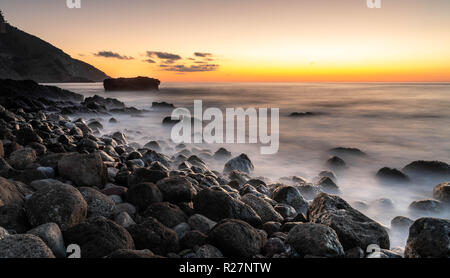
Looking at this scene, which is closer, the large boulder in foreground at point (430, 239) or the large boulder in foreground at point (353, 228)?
the large boulder in foreground at point (430, 239)

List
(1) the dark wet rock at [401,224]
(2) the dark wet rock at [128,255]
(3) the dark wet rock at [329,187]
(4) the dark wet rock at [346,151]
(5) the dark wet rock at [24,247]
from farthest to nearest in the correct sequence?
(4) the dark wet rock at [346,151]
(3) the dark wet rock at [329,187]
(1) the dark wet rock at [401,224]
(2) the dark wet rock at [128,255]
(5) the dark wet rock at [24,247]

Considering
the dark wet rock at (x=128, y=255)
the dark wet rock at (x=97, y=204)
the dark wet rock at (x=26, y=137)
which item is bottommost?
the dark wet rock at (x=128, y=255)

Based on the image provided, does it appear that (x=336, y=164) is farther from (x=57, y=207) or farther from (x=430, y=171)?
(x=57, y=207)

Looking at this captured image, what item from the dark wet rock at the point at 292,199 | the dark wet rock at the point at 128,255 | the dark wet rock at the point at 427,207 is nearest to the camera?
the dark wet rock at the point at 128,255

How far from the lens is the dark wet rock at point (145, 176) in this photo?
133 inches

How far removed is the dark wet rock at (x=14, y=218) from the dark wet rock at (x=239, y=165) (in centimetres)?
482

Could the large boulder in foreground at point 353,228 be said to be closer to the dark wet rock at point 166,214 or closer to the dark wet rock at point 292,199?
the dark wet rock at point 292,199

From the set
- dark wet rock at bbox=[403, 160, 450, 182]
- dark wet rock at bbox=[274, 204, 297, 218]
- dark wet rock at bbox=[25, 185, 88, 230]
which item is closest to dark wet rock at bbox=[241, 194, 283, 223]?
dark wet rock at bbox=[274, 204, 297, 218]

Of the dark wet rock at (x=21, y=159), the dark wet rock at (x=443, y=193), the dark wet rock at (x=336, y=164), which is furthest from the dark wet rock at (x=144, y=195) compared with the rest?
the dark wet rock at (x=336, y=164)

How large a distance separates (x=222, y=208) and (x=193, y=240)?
2.05ft

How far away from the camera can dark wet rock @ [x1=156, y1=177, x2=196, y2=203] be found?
10.0ft
